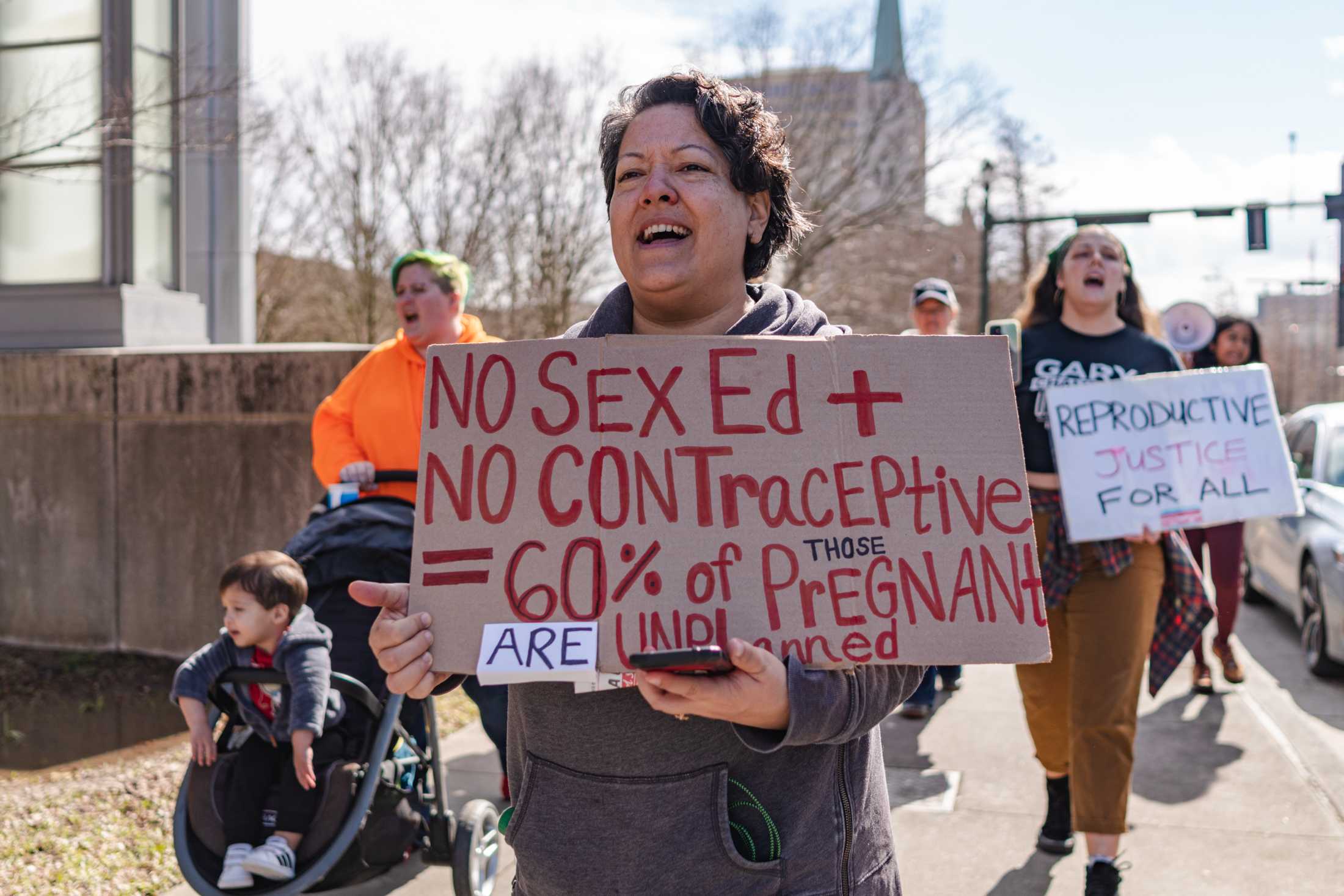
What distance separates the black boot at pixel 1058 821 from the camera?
4.39 metres

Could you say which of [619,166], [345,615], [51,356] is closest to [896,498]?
[619,166]

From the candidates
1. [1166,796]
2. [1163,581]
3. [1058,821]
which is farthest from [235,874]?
[1166,796]

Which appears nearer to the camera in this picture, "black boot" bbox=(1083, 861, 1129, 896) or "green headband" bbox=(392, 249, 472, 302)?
"black boot" bbox=(1083, 861, 1129, 896)

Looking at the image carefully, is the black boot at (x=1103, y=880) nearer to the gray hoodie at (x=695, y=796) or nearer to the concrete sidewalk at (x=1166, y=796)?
the concrete sidewalk at (x=1166, y=796)

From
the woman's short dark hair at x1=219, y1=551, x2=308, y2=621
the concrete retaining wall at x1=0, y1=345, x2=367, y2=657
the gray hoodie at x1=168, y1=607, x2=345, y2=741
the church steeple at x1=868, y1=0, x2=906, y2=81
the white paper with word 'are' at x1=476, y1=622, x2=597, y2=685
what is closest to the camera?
the white paper with word 'are' at x1=476, y1=622, x2=597, y2=685

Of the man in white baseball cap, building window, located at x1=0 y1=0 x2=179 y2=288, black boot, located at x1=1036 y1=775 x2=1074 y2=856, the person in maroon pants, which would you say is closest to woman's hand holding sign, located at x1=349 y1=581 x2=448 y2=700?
black boot, located at x1=1036 y1=775 x2=1074 y2=856

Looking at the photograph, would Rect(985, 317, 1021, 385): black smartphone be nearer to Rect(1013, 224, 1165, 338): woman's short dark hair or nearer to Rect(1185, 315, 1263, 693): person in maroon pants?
Rect(1013, 224, 1165, 338): woman's short dark hair

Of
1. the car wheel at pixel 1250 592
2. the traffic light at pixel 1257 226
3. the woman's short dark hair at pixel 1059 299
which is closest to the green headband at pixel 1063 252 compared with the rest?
the woman's short dark hair at pixel 1059 299

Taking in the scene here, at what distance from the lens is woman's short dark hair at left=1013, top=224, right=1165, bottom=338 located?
424cm

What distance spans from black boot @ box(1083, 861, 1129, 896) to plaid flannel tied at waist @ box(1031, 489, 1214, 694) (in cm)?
70

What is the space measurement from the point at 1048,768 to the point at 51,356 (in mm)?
5877

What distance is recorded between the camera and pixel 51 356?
22.9 ft

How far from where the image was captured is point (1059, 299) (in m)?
4.33

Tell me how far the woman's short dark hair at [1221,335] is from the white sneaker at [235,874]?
6878 millimetres
